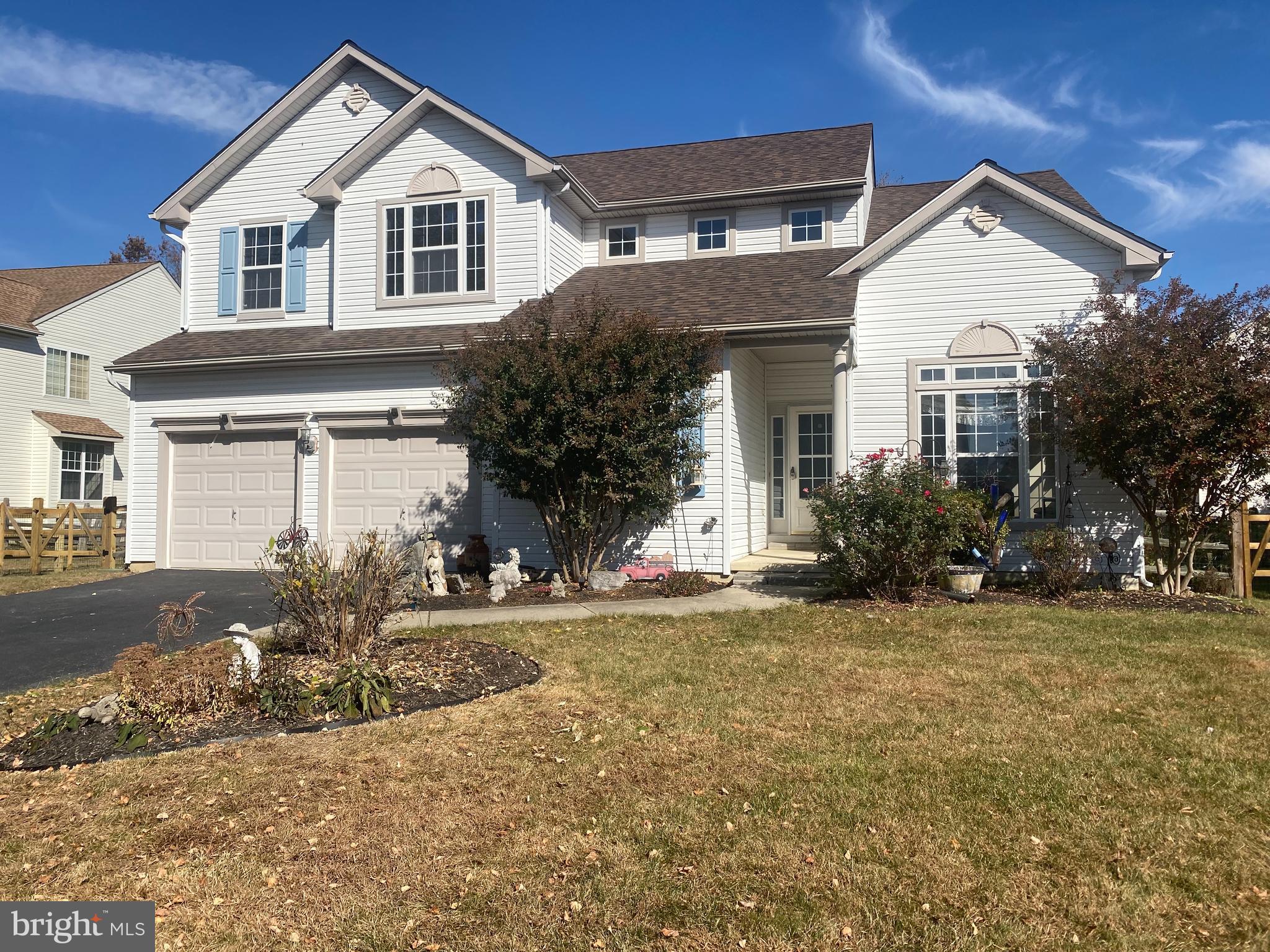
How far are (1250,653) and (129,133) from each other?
2484cm

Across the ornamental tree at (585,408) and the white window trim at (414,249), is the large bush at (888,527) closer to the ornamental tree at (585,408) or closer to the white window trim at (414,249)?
the ornamental tree at (585,408)

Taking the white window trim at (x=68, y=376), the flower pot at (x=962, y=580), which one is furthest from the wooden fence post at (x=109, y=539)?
the flower pot at (x=962, y=580)

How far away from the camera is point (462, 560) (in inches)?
489

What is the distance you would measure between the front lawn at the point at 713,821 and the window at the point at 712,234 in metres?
10.3

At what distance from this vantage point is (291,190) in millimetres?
15375

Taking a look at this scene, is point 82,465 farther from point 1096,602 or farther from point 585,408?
point 1096,602

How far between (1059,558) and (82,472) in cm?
2470

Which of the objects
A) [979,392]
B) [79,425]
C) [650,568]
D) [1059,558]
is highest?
[79,425]

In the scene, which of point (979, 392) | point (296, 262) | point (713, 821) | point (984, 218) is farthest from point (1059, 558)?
point (296, 262)

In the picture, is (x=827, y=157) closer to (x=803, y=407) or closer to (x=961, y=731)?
(x=803, y=407)

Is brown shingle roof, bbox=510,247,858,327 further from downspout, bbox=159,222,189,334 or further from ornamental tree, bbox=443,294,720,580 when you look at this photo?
downspout, bbox=159,222,189,334

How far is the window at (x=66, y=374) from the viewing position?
23188 millimetres

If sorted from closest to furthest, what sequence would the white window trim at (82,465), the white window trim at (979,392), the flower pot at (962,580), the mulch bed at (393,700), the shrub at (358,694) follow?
the mulch bed at (393,700) < the shrub at (358,694) < the flower pot at (962,580) < the white window trim at (979,392) < the white window trim at (82,465)

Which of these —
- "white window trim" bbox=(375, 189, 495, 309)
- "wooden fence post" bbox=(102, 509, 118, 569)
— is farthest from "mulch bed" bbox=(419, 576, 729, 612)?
"wooden fence post" bbox=(102, 509, 118, 569)
